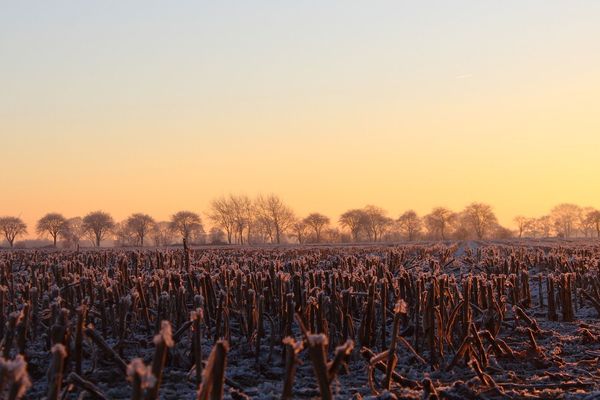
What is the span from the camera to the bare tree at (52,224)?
113 m

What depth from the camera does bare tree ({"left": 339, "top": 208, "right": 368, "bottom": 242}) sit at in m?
140

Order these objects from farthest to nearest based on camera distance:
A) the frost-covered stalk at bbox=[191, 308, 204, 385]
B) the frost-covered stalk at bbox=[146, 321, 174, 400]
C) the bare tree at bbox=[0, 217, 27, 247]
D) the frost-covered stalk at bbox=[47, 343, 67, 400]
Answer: the bare tree at bbox=[0, 217, 27, 247] → the frost-covered stalk at bbox=[191, 308, 204, 385] → the frost-covered stalk at bbox=[47, 343, 67, 400] → the frost-covered stalk at bbox=[146, 321, 174, 400]

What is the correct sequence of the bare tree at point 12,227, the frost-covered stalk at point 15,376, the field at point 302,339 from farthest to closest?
1. the bare tree at point 12,227
2. the field at point 302,339
3. the frost-covered stalk at point 15,376

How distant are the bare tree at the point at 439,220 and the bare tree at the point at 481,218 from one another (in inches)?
162

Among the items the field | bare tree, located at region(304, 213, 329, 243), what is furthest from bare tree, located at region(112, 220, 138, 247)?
the field

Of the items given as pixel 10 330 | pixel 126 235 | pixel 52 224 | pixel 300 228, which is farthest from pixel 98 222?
pixel 10 330

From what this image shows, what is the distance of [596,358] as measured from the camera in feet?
24.8

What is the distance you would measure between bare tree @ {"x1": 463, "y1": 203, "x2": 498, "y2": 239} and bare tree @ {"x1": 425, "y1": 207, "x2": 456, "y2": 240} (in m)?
4.10

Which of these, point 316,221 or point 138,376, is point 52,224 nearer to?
point 316,221

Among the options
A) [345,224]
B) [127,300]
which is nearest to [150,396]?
[127,300]

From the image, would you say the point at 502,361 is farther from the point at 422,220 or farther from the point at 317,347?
the point at 422,220

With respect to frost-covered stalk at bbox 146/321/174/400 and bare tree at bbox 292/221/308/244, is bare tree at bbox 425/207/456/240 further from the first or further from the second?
frost-covered stalk at bbox 146/321/174/400

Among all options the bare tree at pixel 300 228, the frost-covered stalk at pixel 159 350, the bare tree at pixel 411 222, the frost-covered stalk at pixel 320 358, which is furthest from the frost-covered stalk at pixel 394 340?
the bare tree at pixel 411 222

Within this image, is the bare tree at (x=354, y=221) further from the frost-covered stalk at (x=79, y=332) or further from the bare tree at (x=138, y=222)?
the frost-covered stalk at (x=79, y=332)
